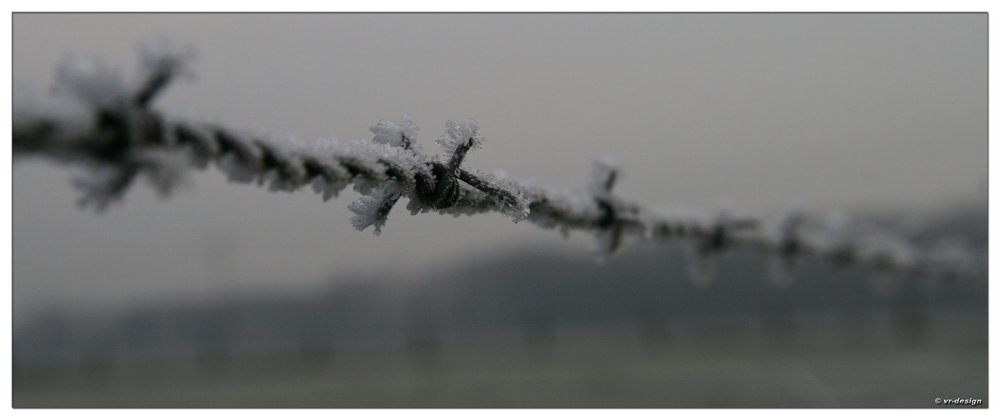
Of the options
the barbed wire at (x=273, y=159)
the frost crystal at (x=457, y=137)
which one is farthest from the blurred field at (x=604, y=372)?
the frost crystal at (x=457, y=137)

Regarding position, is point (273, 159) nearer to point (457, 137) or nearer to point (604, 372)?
point (457, 137)

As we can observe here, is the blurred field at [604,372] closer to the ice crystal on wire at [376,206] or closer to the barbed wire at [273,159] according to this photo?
the barbed wire at [273,159]

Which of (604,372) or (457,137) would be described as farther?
(604,372)

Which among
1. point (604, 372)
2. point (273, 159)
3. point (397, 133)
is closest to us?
point (273, 159)

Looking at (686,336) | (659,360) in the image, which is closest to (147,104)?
(659,360)

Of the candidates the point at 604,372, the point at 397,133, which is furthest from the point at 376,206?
the point at 604,372

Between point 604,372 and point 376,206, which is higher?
point 604,372

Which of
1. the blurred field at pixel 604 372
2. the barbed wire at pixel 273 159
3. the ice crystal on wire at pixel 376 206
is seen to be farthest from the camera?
the blurred field at pixel 604 372

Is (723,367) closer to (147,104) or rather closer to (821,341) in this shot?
(821,341)
